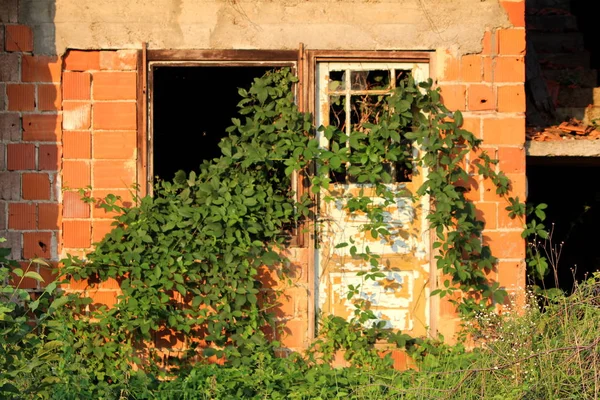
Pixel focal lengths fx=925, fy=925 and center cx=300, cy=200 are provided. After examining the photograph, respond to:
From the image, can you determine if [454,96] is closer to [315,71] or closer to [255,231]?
[315,71]

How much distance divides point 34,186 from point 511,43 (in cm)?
376

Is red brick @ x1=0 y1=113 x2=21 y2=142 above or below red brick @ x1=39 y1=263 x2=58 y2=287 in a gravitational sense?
above

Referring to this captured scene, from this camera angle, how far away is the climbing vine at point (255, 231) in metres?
6.69

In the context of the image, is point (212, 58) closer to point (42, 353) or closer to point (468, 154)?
point (468, 154)

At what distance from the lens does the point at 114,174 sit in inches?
273

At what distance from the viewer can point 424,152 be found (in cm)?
710

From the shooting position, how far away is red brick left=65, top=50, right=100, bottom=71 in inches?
273

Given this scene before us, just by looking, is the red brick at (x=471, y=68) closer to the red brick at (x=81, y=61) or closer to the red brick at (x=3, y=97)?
the red brick at (x=81, y=61)

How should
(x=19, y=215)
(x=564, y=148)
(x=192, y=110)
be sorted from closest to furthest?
1. (x=19, y=215)
2. (x=564, y=148)
3. (x=192, y=110)

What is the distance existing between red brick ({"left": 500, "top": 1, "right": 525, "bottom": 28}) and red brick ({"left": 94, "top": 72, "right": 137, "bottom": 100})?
2.91 meters

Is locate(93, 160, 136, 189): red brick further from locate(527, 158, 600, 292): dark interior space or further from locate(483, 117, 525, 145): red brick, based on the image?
locate(527, 158, 600, 292): dark interior space

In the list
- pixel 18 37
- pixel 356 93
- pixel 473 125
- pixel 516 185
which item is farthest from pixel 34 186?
pixel 516 185

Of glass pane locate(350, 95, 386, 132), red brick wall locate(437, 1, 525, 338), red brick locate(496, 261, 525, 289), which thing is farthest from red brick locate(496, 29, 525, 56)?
red brick locate(496, 261, 525, 289)

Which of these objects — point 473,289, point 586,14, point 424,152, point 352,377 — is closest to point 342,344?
point 352,377
